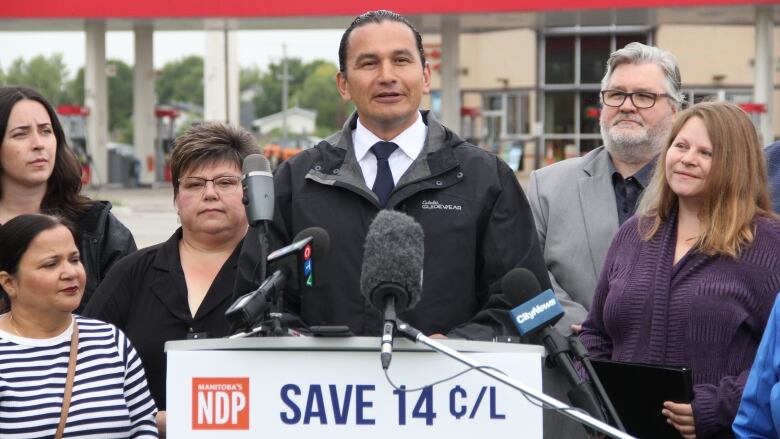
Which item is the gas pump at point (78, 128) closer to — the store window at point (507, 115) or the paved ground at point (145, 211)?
the paved ground at point (145, 211)

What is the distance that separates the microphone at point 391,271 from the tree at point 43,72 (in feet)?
315

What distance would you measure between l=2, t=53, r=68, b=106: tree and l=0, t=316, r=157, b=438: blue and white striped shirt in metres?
94.6

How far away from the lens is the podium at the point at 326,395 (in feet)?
10.3

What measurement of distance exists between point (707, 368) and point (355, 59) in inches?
63.4

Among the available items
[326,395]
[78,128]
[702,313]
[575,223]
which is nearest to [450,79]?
[78,128]

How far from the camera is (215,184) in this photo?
4.72 meters

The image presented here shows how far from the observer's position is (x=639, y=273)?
13.7ft

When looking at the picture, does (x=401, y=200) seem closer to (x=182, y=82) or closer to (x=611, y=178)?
(x=611, y=178)

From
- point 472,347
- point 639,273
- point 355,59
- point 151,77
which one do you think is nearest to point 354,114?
point 355,59

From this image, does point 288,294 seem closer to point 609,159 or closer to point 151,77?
point 609,159

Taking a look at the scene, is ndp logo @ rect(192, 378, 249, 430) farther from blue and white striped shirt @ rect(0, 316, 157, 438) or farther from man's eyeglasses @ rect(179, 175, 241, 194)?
man's eyeglasses @ rect(179, 175, 241, 194)

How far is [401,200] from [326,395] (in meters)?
1.02

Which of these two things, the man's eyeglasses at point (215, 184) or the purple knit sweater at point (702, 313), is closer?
the purple knit sweater at point (702, 313)

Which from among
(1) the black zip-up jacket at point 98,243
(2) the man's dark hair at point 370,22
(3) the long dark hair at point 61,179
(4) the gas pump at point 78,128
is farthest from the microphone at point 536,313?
(4) the gas pump at point 78,128
